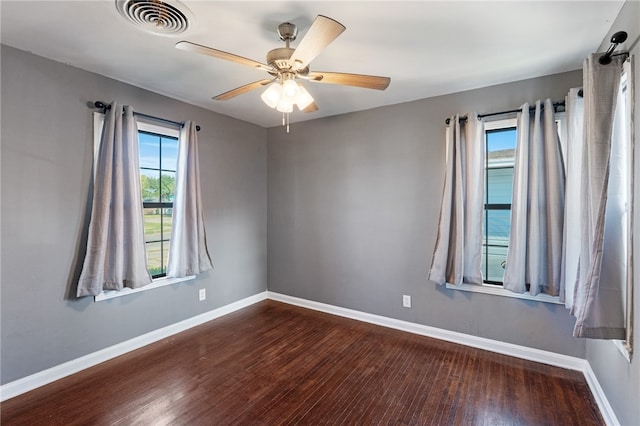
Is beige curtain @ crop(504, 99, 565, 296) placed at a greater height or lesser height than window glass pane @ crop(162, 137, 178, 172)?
lesser

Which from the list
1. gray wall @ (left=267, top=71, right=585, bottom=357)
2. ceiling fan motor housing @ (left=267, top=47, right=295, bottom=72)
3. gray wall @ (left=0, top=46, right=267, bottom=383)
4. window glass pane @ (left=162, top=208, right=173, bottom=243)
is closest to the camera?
ceiling fan motor housing @ (left=267, top=47, right=295, bottom=72)

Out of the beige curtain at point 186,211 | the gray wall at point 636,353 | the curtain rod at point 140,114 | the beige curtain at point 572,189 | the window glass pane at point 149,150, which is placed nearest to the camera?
Result: the gray wall at point 636,353

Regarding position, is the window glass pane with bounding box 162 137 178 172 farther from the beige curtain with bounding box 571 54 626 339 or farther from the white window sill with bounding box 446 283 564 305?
the beige curtain with bounding box 571 54 626 339

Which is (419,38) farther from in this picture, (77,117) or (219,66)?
(77,117)

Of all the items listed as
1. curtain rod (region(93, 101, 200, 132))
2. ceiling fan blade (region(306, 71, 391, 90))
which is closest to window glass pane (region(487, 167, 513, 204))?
ceiling fan blade (region(306, 71, 391, 90))

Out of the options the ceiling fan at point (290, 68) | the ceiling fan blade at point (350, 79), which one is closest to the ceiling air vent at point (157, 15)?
the ceiling fan at point (290, 68)

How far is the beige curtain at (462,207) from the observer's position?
9.30ft

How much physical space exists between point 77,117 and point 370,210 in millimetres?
2939

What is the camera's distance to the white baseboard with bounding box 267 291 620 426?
2.07 metres

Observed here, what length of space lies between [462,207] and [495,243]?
0.53m

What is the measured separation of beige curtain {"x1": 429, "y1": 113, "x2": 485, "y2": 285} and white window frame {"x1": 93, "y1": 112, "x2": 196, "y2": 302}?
110 inches

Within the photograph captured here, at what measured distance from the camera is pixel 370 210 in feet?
11.7

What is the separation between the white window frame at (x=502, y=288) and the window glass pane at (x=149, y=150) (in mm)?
3333

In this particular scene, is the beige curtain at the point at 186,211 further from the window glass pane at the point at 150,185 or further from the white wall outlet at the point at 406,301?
the white wall outlet at the point at 406,301
